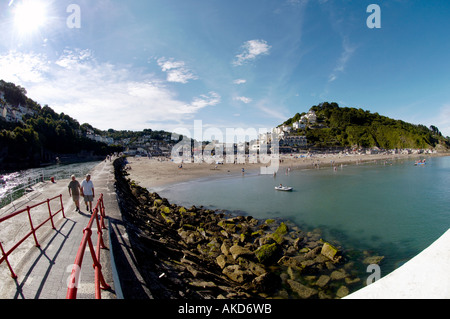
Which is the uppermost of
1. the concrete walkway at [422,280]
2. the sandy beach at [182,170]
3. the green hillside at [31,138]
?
the green hillside at [31,138]

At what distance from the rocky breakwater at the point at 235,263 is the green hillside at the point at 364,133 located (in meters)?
123

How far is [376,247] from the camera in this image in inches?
545

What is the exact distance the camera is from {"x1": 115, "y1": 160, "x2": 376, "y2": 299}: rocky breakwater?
758 cm

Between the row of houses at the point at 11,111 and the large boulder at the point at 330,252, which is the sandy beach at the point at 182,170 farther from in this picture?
the row of houses at the point at 11,111

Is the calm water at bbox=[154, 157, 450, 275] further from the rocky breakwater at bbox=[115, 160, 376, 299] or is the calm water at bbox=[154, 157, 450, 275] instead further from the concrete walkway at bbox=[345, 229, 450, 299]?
the concrete walkway at bbox=[345, 229, 450, 299]

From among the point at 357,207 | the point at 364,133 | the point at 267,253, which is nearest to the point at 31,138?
the point at 267,253

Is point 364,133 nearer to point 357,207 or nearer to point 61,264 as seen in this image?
point 357,207

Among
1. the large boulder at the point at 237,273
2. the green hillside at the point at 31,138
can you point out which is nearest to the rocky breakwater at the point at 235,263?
the large boulder at the point at 237,273

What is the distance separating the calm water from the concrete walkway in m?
11.5

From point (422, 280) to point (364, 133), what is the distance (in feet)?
507

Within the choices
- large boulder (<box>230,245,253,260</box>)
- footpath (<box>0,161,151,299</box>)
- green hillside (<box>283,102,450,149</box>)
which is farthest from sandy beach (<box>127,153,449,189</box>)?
green hillside (<box>283,102,450,149</box>)

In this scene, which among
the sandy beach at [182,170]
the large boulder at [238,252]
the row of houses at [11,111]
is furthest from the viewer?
the row of houses at [11,111]

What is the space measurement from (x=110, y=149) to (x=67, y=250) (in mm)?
139683

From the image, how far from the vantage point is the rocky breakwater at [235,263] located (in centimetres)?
758
